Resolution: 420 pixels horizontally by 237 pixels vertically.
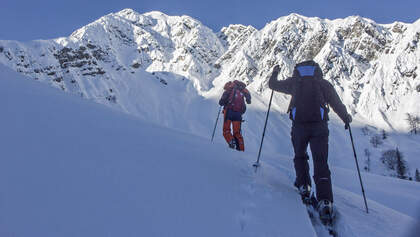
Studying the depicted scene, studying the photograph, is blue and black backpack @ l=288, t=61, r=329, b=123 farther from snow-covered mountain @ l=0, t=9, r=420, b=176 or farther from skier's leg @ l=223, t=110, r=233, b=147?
snow-covered mountain @ l=0, t=9, r=420, b=176

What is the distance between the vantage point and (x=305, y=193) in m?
4.24

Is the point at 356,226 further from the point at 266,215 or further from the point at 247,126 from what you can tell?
the point at 247,126

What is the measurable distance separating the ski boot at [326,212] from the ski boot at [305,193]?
15.3 inches

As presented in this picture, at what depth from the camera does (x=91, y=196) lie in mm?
2207

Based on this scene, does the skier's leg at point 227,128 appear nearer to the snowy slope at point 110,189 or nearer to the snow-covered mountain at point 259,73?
the snowy slope at point 110,189

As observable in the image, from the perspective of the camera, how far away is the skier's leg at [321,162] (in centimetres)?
378

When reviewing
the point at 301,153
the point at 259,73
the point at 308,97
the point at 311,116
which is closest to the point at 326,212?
the point at 301,153

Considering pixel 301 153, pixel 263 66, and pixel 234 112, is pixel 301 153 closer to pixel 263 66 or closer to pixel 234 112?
pixel 234 112

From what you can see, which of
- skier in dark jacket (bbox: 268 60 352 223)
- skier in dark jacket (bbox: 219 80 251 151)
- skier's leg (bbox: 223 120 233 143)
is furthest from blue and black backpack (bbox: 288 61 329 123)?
skier's leg (bbox: 223 120 233 143)

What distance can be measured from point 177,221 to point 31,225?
1036 millimetres

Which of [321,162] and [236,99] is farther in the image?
[236,99]

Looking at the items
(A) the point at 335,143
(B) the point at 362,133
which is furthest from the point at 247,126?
A: (B) the point at 362,133

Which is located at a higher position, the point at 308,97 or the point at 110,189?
the point at 308,97

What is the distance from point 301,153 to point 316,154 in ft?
1.14
